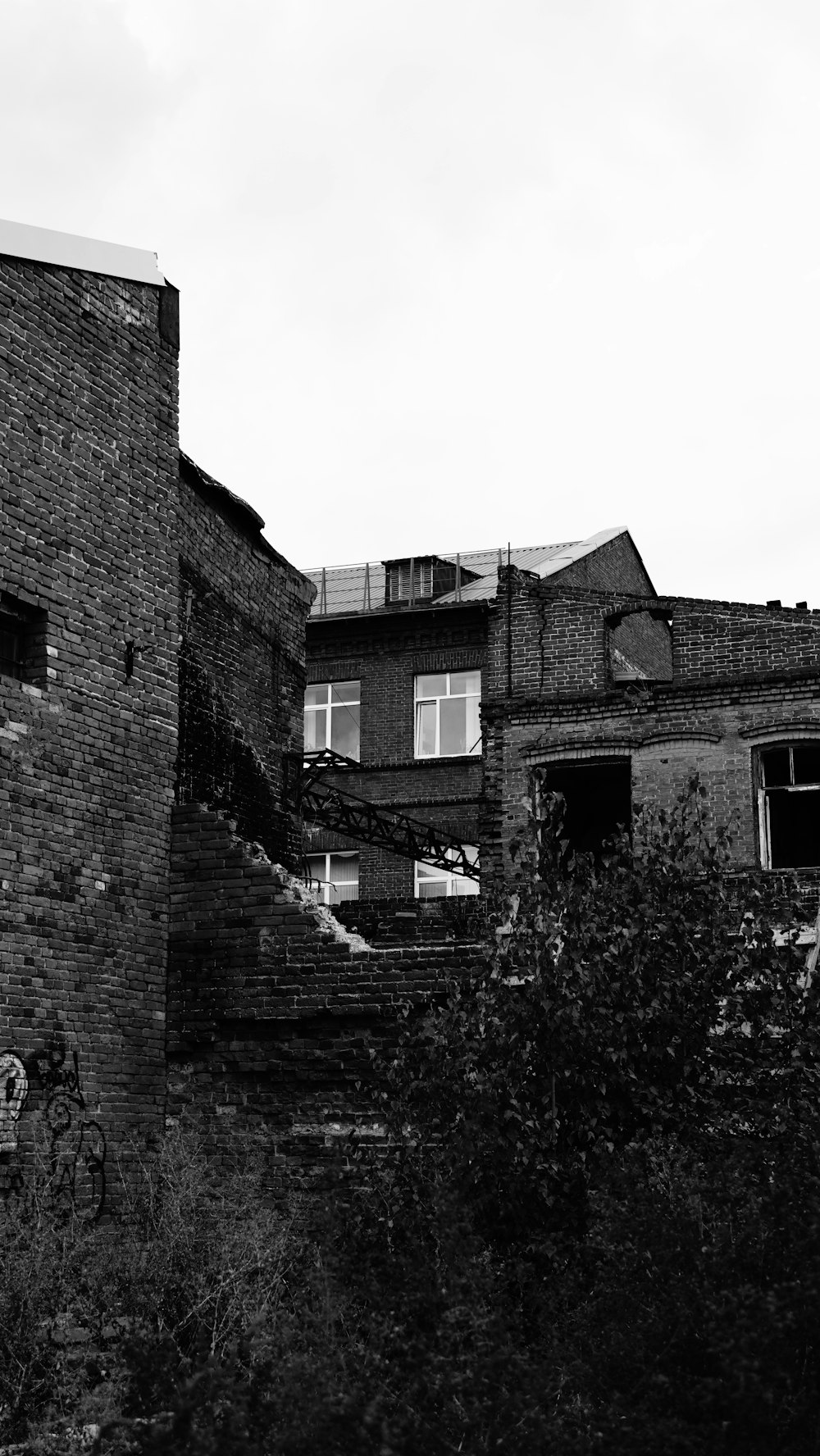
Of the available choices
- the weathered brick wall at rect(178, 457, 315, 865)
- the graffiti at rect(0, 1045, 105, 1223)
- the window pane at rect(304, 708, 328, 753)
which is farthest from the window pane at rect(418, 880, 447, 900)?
the graffiti at rect(0, 1045, 105, 1223)

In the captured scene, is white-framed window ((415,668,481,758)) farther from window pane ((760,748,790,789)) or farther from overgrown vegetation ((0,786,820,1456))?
overgrown vegetation ((0,786,820,1456))

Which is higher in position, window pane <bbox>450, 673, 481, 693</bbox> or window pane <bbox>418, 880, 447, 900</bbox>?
window pane <bbox>450, 673, 481, 693</bbox>

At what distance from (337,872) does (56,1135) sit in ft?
64.2

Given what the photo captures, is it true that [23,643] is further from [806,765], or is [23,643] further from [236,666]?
[806,765]

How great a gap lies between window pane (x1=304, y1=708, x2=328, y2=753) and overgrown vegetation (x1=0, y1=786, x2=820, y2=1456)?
20090 mm

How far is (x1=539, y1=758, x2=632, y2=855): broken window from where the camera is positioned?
2255cm

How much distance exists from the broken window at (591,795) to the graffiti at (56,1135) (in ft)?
37.7

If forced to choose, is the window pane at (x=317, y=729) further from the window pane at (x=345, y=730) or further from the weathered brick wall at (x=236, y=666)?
the weathered brick wall at (x=236, y=666)

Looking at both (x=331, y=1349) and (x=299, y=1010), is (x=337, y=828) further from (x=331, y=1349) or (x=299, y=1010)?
(x=331, y=1349)

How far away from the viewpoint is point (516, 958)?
9.69 m

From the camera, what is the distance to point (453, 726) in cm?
3109

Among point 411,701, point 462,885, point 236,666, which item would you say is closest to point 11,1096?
point 236,666

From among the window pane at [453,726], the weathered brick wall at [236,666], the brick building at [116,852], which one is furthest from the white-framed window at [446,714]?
the brick building at [116,852]

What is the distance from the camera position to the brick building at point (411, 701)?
30.2m
